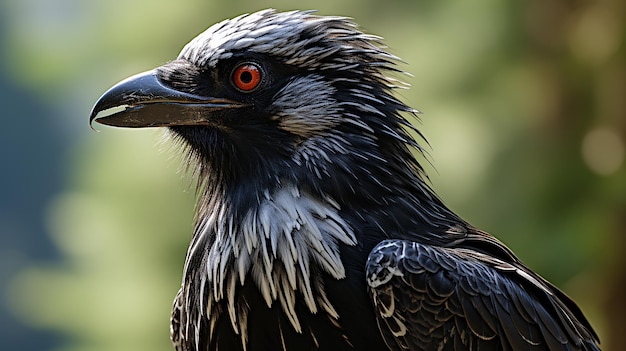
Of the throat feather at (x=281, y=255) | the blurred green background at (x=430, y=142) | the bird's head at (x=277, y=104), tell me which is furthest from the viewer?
the blurred green background at (x=430, y=142)

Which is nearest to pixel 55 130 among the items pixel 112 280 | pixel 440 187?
pixel 112 280

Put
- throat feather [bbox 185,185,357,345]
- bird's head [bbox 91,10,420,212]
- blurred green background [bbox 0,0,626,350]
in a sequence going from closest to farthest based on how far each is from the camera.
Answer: throat feather [bbox 185,185,357,345] < bird's head [bbox 91,10,420,212] < blurred green background [bbox 0,0,626,350]

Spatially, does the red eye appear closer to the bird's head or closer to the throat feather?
the bird's head

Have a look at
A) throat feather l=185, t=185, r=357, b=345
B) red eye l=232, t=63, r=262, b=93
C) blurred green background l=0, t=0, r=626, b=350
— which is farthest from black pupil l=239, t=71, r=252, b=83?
blurred green background l=0, t=0, r=626, b=350

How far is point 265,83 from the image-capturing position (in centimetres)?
323

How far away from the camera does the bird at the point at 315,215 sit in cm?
300

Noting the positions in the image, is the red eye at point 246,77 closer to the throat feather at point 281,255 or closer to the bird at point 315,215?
the bird at point 315,215

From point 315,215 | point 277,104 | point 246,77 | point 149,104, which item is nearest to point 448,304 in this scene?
point 315,215

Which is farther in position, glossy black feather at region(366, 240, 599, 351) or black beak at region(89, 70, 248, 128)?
black beak at region(89, 70, 248, 128)

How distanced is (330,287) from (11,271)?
312 inches

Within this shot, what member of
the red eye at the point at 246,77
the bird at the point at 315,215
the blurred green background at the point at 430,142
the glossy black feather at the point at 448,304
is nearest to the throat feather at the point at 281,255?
the bird at the point at 315,215

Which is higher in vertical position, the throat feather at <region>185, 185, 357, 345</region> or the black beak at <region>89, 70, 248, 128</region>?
the black beak at <region>89, 70, 248, 128</region>

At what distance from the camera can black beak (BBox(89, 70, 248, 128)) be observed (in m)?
3.15

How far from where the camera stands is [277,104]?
3225mm
